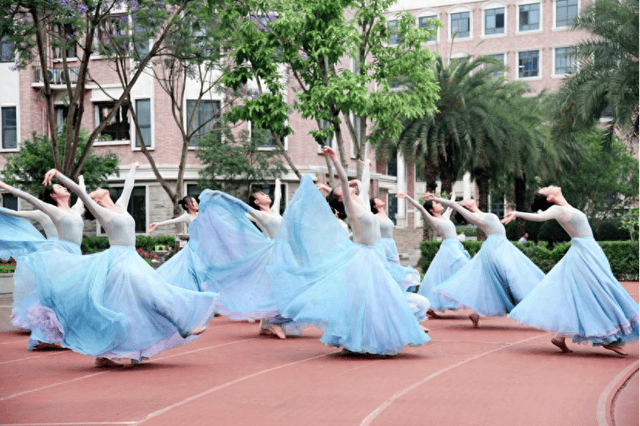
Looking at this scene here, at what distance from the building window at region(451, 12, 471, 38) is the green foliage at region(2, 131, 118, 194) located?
35.8 meters

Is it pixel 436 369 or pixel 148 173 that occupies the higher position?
pixel 148 173

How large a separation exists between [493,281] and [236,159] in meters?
22.0

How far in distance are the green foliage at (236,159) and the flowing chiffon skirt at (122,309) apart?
2470cm

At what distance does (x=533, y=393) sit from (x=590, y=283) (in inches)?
108

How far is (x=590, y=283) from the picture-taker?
32.0 ft

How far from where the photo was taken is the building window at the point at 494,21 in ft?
201

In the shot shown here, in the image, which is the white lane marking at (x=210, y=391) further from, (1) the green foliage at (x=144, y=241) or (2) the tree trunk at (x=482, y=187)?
(2) the tree trunk at (x=482, y=187)

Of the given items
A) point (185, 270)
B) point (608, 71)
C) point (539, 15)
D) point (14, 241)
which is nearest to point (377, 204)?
point (185, 270)

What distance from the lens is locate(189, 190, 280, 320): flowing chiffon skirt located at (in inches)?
472

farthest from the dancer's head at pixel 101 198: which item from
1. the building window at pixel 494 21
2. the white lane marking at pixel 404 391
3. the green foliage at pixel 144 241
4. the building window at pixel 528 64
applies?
the building window at pixel 494 21

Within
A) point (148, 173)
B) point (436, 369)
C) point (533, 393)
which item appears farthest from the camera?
point (148, 173)

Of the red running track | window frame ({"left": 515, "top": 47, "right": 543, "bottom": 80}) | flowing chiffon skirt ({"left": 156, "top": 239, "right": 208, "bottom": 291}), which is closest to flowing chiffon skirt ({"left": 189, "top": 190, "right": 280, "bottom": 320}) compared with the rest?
flowing chiffon skirt ({"left": 156, "top": 239, "right": 208, "bottom": 291})

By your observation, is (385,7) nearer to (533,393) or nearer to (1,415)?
(533,393)

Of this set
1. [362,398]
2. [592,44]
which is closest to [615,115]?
[592,44]
